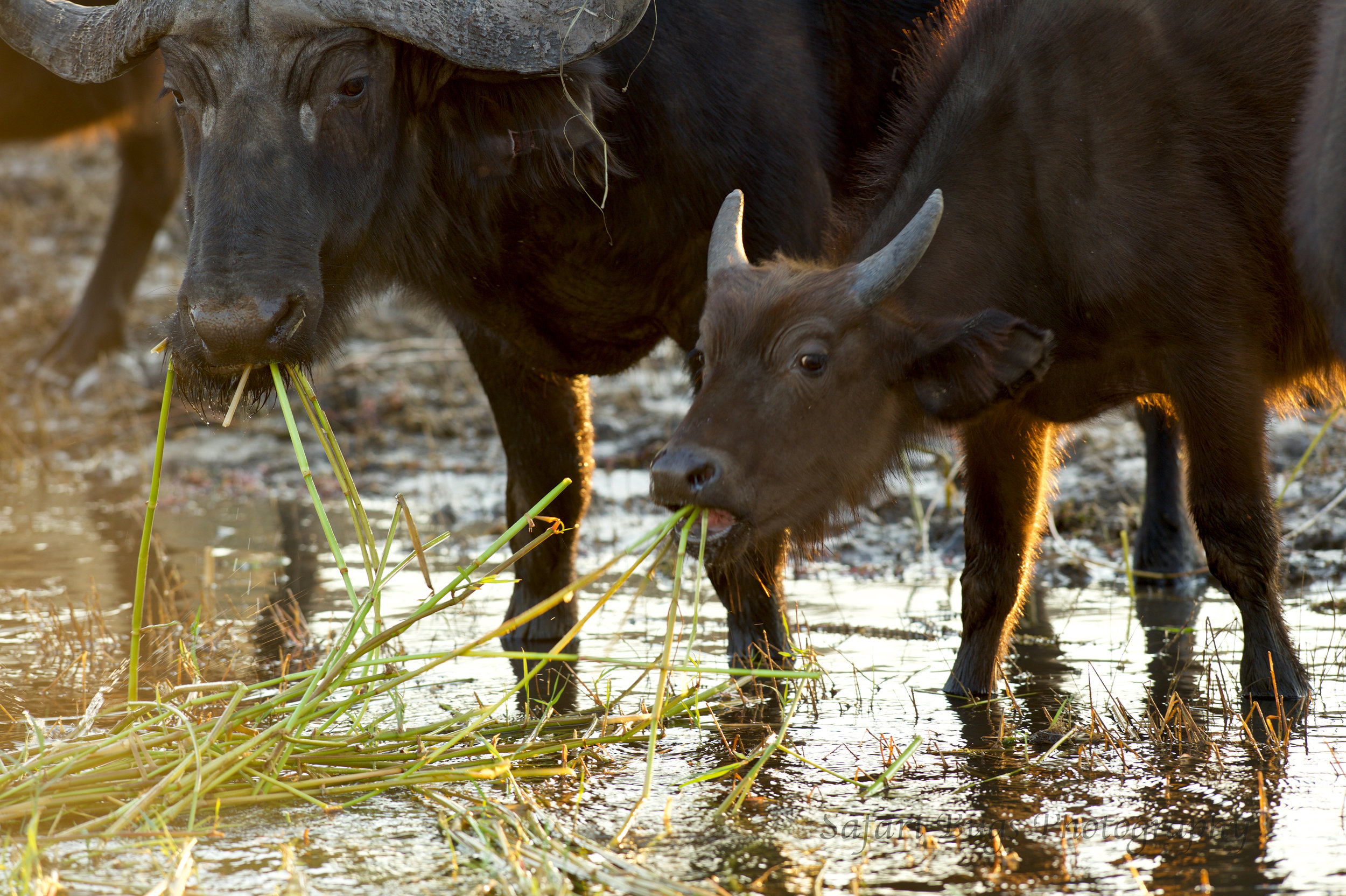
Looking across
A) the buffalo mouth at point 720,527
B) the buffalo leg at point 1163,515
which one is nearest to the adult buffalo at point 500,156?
the buffalo mouth at point 720,527

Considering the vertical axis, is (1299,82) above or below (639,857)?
above

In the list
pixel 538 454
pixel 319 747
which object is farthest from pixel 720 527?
pixel 538 454

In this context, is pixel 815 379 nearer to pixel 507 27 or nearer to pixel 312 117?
pixel 507 27

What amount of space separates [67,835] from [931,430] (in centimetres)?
212

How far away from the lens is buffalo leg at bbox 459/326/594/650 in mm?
4715

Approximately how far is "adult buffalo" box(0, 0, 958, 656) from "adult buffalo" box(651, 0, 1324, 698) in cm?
47

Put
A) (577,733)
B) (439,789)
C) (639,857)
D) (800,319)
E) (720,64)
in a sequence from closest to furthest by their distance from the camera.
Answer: (639,857)
(439,789)
(800,319)
(577,733)
(720,64)

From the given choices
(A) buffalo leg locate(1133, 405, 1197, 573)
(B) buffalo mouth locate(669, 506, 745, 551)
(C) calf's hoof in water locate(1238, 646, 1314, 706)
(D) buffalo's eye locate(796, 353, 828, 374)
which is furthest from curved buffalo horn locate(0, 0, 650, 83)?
(A) buffalo leg locate(1133, 405, 1197, 573)

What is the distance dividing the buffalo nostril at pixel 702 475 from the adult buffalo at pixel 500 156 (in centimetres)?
87

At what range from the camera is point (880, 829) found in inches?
114

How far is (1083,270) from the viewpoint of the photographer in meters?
3.69

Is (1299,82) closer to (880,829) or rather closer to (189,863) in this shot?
(880,829)

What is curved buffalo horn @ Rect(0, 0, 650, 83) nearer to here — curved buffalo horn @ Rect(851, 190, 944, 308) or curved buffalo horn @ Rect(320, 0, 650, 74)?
curved buffalo horn @ Rect(320, 0, 650, 74)

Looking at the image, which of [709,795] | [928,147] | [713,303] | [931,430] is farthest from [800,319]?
[709,795]
